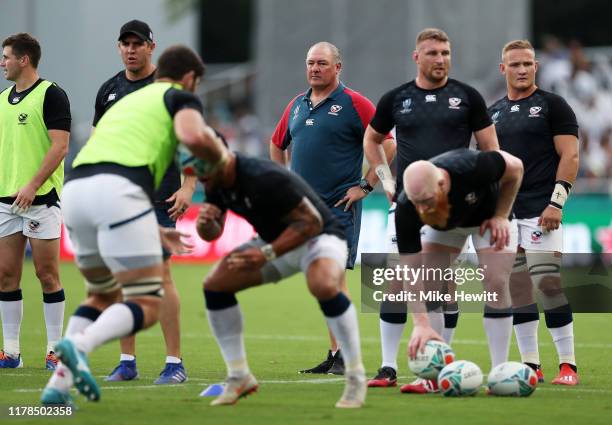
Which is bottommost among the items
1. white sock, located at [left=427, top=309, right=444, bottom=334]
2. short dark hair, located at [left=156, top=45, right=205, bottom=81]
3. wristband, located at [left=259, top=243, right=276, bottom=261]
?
white sock, located at [left=427, top=309, right=444, bottom=334]

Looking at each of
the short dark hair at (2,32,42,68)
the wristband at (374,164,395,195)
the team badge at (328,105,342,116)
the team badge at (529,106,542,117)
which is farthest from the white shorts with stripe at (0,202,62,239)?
the team badge at (529,106,542,117)

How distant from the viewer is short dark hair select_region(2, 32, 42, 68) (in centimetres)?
1137

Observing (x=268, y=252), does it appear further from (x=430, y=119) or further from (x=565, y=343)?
(x=565, y=343)

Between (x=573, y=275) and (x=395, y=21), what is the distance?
8985mm

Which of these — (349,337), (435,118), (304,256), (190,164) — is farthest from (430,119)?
(190,164)

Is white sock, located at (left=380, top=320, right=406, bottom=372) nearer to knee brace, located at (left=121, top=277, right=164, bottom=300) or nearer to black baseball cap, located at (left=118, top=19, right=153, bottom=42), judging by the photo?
knee brace, located at (left=121, top=277, right=164, bottom=300)

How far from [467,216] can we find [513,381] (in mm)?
1251

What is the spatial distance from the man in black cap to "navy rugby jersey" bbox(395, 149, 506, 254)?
74.1 inches

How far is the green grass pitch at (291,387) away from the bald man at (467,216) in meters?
0.67

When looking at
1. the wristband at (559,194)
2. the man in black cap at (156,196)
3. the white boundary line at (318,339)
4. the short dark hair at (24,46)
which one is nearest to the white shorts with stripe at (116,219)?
the man in black cap at (156,196)

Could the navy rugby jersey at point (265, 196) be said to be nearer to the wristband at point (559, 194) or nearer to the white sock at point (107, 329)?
the white sock at point (107, 329)

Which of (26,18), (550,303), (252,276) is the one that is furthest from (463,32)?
(252,276)

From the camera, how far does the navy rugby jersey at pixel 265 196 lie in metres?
8.41

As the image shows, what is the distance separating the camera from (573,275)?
74.0 ft
